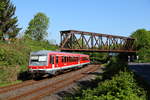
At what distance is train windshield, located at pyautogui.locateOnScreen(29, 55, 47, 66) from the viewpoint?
63.6 ft

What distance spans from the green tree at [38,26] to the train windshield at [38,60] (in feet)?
185

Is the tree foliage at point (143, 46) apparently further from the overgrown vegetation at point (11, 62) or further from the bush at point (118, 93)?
the bush at point (118, 93)

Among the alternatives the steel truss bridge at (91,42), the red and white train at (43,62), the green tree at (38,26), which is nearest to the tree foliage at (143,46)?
the steel truss bridge at (91,42)

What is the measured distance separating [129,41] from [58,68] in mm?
53817

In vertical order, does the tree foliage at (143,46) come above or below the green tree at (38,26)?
below

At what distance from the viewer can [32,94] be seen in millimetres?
12859

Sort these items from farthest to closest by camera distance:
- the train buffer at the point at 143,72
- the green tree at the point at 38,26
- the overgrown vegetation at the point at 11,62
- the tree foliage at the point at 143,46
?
the green tree at the point at 38,26 → the tree foliage at the point at 143,46 → the overgrown vegetation at the point at 11,62 → the train buffer at the point at 143,72

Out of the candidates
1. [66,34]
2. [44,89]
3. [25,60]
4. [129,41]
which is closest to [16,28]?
[66,34]

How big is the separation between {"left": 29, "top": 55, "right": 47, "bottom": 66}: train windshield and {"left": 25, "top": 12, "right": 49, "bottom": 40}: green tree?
56.3 m

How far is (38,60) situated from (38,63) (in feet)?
0.97

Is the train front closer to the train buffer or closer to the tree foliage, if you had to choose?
the train buffer

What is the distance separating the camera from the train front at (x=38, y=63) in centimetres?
1912

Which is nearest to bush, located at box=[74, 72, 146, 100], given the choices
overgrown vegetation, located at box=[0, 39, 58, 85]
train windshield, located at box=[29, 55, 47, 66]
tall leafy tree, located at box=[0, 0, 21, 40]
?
train windshield, located at box=[29, 55, 47, 66]

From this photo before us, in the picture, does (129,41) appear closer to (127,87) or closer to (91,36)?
(91,36)
